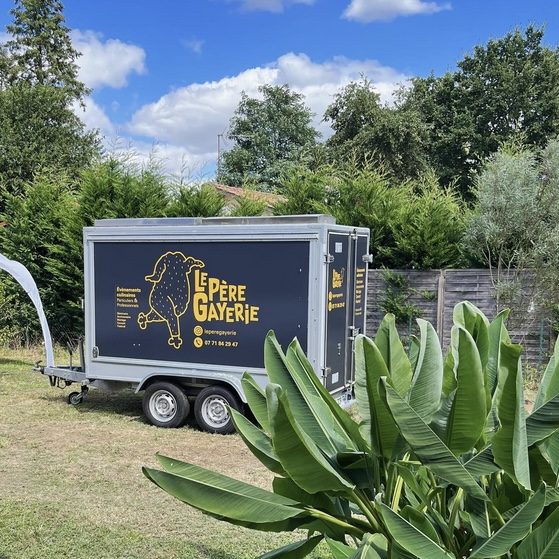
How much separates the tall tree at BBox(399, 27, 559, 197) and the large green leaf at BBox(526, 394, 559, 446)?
1031 inches

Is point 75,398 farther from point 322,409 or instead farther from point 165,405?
point 322,409

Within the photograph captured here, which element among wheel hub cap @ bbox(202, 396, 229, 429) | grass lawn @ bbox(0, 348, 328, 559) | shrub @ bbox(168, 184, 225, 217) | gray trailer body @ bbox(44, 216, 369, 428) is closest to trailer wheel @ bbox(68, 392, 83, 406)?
grass lawn @ bbox(0, 348, 328, 559)

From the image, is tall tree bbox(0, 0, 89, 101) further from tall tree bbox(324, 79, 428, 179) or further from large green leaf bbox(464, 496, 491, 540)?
large green leaf bbox(464, 496, 491, 540)

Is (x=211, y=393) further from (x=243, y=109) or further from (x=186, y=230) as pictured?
(x=243, y=109)

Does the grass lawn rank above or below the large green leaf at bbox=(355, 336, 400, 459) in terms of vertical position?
below

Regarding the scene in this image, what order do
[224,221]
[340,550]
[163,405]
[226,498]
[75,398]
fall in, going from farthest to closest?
[75,398] < [163,405] < [224,221] < [340,550] < [226,498]

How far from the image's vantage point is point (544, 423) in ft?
4.34

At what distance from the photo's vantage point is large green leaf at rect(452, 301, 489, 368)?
1.64 metres

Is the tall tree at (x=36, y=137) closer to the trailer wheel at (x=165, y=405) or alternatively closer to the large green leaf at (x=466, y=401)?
the trailer wheel at (x=165, y=405)

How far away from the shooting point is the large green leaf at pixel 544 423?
132cm

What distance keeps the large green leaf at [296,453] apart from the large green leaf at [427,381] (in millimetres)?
245

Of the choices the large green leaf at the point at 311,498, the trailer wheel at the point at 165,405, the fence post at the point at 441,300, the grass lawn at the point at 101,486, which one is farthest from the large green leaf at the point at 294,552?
the fence post at the point at 441,300

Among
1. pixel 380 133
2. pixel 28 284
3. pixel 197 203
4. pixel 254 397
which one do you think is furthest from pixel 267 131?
pixel 254 397

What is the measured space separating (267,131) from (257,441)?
35043mm
